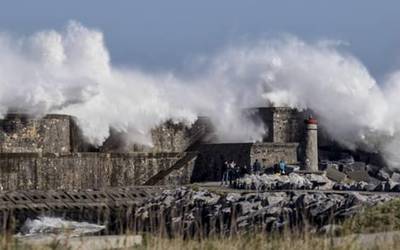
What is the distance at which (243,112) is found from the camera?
44.1m

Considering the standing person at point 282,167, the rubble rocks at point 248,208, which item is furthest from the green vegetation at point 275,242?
the standing person at point 282,167

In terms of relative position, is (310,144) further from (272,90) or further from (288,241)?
(288,241)

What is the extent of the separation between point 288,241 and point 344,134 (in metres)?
31.6

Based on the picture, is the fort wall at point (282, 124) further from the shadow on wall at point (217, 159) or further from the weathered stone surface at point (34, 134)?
the weathered stone surface at point (34, 134)

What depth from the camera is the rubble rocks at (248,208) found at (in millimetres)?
22987

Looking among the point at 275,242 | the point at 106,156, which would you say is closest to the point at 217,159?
the point at 106,156

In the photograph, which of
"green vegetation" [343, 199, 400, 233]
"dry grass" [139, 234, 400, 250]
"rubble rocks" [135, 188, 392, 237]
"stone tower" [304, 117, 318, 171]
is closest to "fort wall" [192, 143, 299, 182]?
"stone tower" [304, 117, 318, 171]

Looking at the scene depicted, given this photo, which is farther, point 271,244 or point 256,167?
point 256,167

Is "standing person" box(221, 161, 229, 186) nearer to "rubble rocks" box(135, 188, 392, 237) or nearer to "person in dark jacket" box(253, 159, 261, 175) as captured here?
"person in dark jacket" box(253, 159, 261, 175)

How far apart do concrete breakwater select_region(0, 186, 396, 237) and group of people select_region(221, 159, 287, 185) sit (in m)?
2.74

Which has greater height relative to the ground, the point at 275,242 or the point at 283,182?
the point at 283,182

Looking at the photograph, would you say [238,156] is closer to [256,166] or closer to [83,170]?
[256,166]

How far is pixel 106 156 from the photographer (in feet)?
128

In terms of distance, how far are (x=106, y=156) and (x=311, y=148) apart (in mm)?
6860
